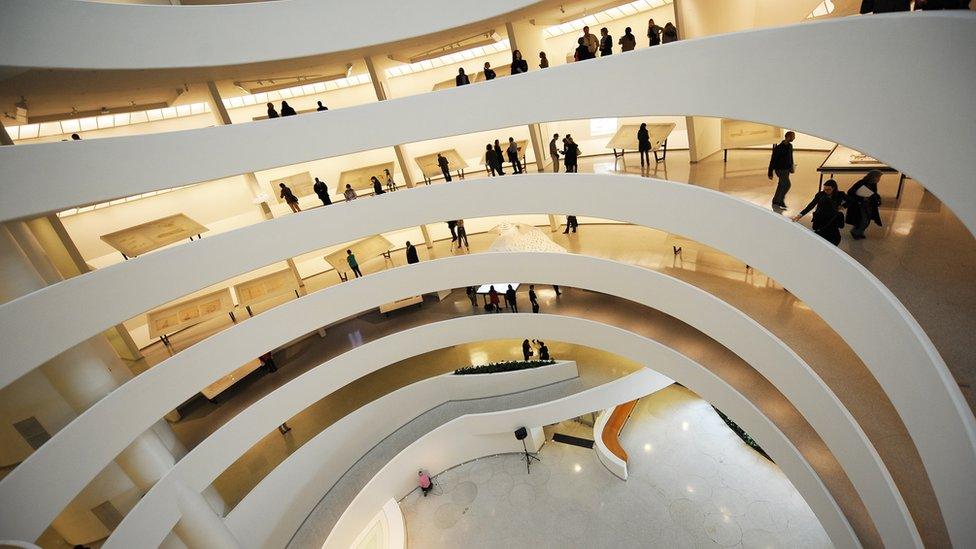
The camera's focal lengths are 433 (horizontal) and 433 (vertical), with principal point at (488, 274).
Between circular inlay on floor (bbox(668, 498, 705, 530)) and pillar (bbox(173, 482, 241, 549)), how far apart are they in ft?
49.4

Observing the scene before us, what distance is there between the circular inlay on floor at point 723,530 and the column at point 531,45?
14.1m

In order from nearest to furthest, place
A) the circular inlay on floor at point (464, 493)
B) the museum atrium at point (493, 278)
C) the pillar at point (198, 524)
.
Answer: the museum atrium at point (493, 278), the pillar at point (198, 524), the circular inlay on floor at point (464, 493)

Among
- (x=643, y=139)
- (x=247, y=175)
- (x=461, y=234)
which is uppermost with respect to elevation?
(x=247, y=175)

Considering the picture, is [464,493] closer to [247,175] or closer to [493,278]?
[493,278]

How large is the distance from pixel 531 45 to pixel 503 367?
42.6 ft

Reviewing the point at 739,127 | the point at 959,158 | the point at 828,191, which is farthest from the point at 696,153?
the point at 959,158

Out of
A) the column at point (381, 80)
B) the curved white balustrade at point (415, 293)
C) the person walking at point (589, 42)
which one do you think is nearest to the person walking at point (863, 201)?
the curved white balustrade at point (415, 293)

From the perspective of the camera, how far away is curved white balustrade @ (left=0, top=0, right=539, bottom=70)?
8.55m

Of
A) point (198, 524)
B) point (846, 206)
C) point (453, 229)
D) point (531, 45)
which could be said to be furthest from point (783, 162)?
point (198, 524)

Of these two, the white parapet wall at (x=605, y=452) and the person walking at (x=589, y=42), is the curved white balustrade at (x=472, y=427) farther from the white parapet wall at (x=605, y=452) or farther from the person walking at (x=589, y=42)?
the person walking at (x=589, y=42)

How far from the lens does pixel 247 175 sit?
1502 cm

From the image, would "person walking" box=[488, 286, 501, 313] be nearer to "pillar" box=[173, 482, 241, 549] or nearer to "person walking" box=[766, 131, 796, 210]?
"person walking" box=[766, 131, 796, 210]

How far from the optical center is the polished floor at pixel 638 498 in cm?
1512

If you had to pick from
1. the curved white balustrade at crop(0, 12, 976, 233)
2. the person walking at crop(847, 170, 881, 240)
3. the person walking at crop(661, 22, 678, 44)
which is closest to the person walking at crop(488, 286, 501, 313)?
the curved white balustrade at crop(0, 12, 976, 233)
